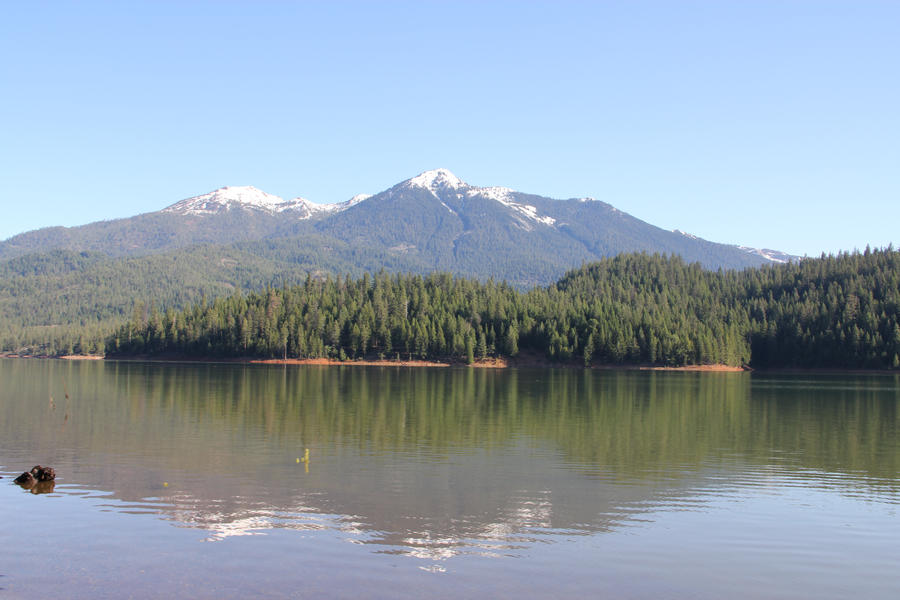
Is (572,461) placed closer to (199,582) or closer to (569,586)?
(569,586)

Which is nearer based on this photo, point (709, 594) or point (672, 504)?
point (709, 594)

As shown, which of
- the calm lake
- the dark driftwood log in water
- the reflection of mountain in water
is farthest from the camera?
the dark driftwood log in water

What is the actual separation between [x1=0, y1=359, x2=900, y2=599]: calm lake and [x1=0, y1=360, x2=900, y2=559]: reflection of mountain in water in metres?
0.19

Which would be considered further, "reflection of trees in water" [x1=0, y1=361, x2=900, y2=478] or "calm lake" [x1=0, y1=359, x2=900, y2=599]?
"reflection of trees in water" [x1=0, y1=361, x2=900, y2=478]

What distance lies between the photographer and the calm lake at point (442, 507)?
2116cm

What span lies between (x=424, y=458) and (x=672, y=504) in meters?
14.0

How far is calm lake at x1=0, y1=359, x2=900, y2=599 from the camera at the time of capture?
2116 centimetres

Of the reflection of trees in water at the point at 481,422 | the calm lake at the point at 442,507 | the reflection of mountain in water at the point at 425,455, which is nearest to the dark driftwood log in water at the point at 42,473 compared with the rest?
the calm lake at the point at 442,507

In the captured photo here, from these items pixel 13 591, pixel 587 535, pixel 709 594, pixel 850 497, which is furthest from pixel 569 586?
pixel 850 497

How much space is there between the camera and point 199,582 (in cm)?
2053

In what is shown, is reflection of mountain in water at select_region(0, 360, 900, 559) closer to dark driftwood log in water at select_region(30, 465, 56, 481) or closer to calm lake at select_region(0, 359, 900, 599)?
calm lake at select_region(0, 359, 900, 599)

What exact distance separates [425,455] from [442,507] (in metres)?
12.4

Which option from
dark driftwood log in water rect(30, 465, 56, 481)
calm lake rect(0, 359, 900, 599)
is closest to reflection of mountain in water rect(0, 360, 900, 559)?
calm lake rect(0, 359, 900, 599)

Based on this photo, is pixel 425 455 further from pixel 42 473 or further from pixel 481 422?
pixel 42 473
